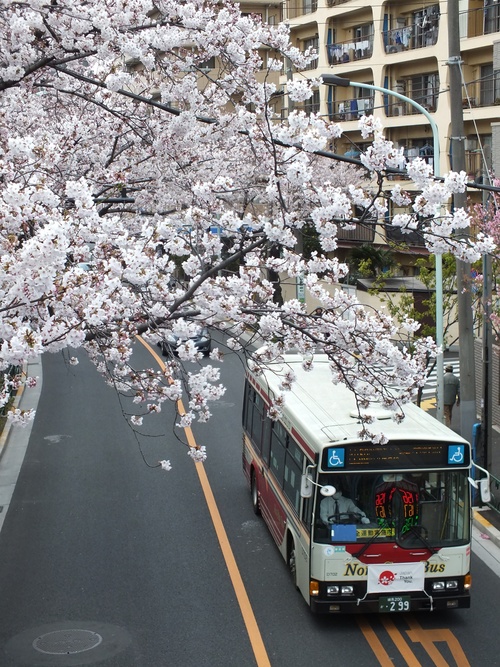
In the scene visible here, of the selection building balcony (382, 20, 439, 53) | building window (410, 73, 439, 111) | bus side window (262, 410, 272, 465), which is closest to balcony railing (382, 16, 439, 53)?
building balcony (382, 20, 439, 53)

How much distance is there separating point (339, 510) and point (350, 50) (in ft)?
114

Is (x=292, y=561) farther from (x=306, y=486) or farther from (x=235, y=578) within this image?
(x=306, y=486)

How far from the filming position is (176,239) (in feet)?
26.5

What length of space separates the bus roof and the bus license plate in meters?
1.85

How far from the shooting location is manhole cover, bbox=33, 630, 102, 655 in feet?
33.2

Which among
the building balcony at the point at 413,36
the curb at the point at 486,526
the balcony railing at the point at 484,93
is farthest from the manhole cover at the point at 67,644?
the building balcony at the point at 413,36

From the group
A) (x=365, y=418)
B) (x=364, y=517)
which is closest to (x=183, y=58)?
(x=365, y=418)

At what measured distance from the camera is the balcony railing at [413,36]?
3700cm

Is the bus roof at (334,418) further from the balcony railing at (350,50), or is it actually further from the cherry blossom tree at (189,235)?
the balcony railing at (350,50)

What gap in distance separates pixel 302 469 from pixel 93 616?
3168 mm

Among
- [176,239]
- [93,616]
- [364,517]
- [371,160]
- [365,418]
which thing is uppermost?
[371,160]

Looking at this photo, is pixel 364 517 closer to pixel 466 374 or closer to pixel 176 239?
pixel 176 239

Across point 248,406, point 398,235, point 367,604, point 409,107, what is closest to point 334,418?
point 367,604

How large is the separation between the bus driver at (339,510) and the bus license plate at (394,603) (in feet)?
3.17
